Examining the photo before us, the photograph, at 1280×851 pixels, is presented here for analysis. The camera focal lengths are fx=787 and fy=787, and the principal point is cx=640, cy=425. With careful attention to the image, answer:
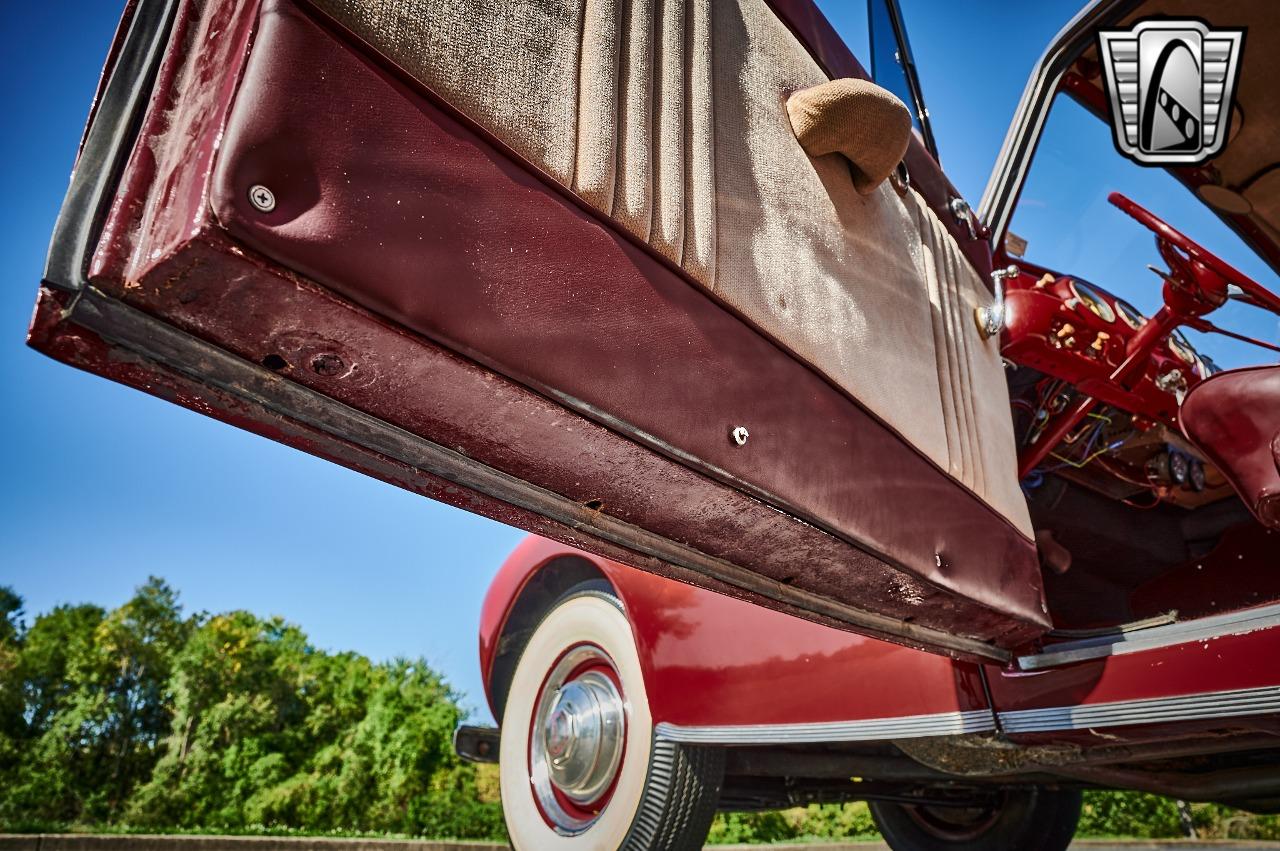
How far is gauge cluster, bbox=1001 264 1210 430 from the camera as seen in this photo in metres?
1.92

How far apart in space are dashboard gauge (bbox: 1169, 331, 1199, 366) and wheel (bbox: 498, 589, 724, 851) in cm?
171

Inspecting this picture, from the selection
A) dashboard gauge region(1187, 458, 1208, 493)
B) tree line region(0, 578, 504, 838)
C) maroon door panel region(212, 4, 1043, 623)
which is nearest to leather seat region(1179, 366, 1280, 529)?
dashboard gauge region(1187, 458, 1208, 493)

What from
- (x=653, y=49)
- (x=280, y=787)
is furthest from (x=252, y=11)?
(x=280, y=787)

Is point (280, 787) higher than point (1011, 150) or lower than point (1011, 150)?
lower

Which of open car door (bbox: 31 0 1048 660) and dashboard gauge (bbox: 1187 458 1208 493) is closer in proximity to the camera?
open car door (bbox: 31 0 1048 660)

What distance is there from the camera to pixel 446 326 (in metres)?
0.65

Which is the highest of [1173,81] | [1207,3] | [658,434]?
[1207,3]

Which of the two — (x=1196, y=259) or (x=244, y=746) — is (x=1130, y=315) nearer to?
(x=1196, y=259)

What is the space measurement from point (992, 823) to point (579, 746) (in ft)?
5.00

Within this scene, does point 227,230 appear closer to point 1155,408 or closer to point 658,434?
point 658,434

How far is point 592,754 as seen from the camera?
2.23 m

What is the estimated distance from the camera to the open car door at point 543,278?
582 millimetres

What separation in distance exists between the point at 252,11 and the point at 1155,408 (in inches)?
87.6

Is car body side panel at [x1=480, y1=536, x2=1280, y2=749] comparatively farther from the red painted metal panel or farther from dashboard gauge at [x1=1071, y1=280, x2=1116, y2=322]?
dashboard gauge at [x1=1071, y1=280, x2=1116, y2=322]
